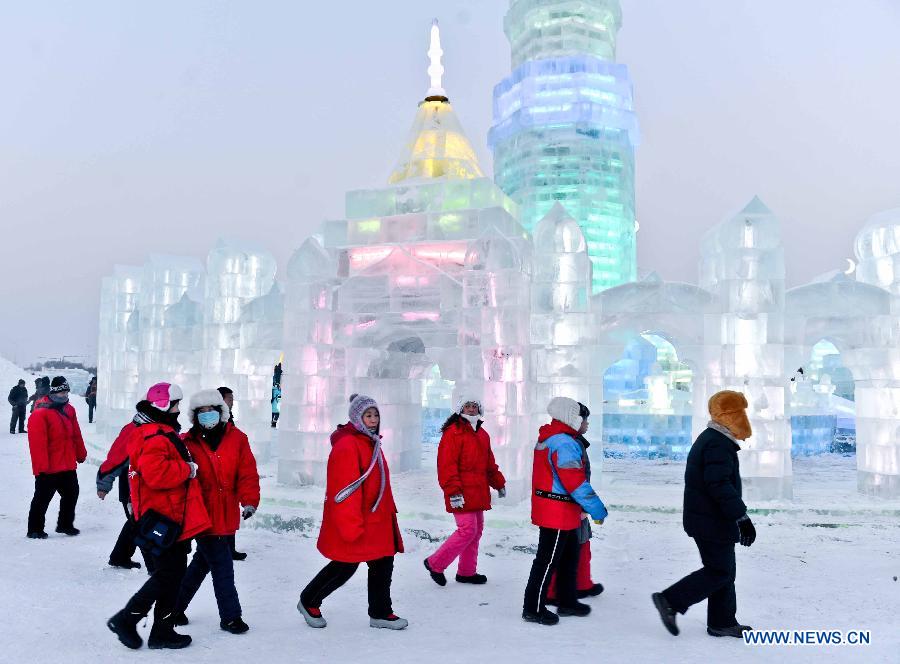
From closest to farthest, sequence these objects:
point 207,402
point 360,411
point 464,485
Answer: point 207,402 < point 360,411 < point 464,485

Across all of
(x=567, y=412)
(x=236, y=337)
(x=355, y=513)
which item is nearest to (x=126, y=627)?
(x=355, y=513)

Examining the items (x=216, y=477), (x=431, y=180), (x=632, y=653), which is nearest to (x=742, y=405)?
(x=632, y=653)

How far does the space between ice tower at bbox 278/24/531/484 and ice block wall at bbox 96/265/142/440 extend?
796 centimetres

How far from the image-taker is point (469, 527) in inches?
244

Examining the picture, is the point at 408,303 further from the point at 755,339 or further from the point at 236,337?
the point at 755,339

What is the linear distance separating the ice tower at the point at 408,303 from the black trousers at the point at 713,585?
5.46 metres

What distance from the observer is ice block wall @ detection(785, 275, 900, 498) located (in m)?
11.0

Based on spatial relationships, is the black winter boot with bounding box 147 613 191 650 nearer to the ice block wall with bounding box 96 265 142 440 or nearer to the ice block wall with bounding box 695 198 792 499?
the ice block wall with bounding box 695 198 792 499

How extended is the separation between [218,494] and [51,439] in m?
4.30

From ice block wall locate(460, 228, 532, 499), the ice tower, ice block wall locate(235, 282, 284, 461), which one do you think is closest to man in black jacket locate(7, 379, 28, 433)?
ice block wall locate(235, 282, 284, 461)

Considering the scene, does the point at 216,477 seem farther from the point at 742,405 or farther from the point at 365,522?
the point at 742,405

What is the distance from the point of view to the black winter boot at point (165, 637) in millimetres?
4496

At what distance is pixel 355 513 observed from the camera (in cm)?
471

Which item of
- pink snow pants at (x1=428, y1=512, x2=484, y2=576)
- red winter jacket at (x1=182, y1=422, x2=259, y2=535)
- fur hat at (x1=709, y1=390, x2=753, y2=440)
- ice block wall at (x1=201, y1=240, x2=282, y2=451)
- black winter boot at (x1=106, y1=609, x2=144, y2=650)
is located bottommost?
black winter boot at (x1=106, y1=609, x2=144, y2=650)
